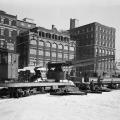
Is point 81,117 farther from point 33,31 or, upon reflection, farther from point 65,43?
point 65,43

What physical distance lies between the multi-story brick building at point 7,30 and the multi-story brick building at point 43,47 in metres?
3.21

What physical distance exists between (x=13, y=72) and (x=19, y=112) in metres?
7.41

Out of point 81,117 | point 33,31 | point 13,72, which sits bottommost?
point 81,117

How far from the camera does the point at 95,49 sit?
261ft

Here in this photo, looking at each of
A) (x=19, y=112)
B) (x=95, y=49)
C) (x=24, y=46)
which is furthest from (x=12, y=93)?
(x=95, y=49)

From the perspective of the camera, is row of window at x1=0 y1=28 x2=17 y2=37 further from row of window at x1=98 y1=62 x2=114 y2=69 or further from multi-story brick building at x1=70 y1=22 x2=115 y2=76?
row of window at x1=98 y1=62 x2=114 y2=69

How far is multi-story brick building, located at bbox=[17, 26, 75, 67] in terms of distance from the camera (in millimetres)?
61469

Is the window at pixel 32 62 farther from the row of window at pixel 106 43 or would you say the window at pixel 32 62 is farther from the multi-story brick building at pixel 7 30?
the row of window at pixel 106 43

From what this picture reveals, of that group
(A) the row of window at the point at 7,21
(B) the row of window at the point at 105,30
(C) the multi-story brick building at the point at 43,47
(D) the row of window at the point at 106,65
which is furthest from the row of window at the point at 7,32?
(D) the row of window at the point at 106,65

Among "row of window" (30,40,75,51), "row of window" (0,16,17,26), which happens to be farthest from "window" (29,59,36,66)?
"row of window" (0,16,17,26)

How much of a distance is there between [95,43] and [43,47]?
884 inches

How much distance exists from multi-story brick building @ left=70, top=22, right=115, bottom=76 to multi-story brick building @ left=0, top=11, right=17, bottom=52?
88.2 feet

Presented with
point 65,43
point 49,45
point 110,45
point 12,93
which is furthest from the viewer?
point 110,45

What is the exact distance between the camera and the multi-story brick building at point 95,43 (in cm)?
7925
